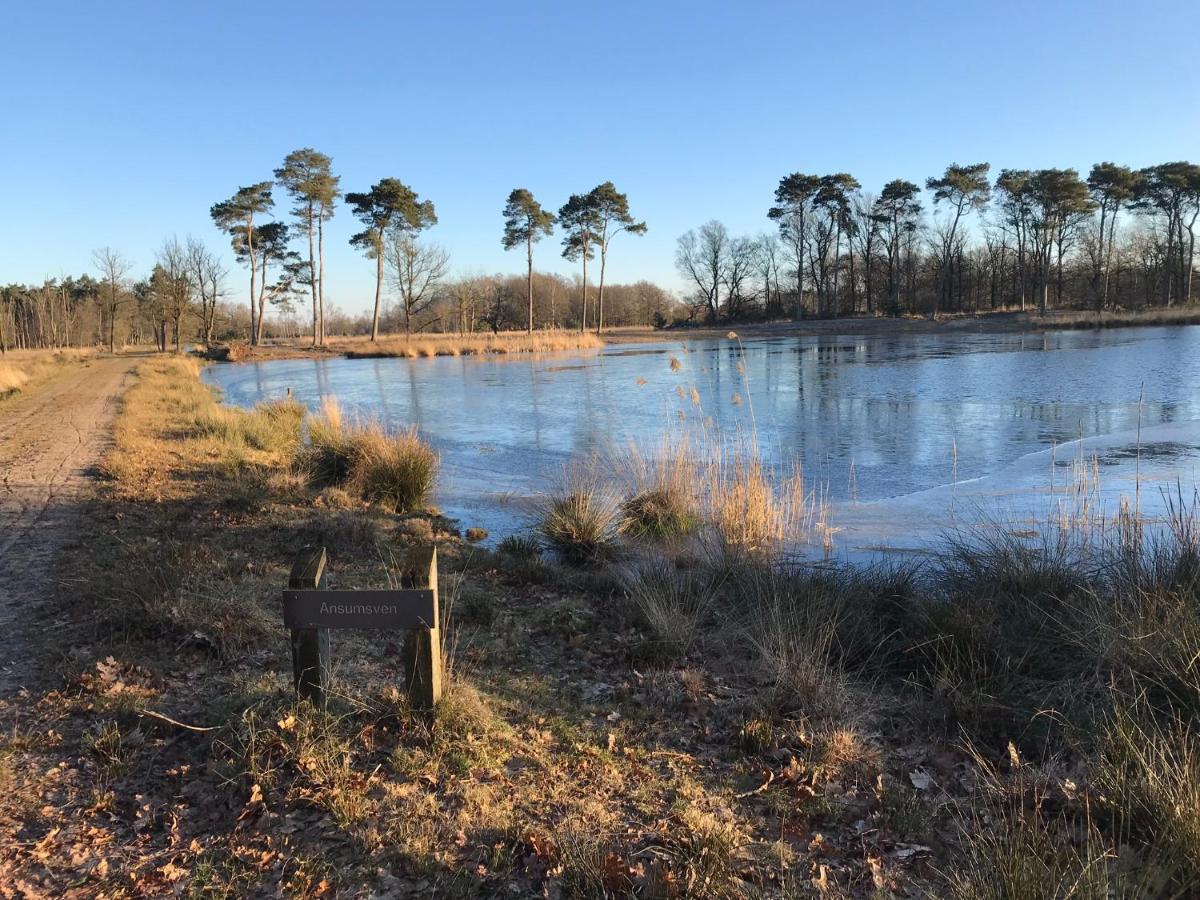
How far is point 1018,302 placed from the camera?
67875 millimetres

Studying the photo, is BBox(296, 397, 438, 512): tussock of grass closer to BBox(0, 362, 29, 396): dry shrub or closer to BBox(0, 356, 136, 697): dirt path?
BBox(0, 356, 136, 697): dirt path

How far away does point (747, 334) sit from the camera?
55.7m

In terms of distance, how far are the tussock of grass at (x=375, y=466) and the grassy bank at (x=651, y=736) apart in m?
3.04

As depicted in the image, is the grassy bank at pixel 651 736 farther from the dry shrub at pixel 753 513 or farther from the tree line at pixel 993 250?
the tree line at pixel 993 250

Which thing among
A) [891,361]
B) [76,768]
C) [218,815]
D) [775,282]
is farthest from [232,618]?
[775,282]

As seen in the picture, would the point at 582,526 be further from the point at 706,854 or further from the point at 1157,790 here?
the point at 1157,790

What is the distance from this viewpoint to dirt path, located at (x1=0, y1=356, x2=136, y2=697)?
4.73 m

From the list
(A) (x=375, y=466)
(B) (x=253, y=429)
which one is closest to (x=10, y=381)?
(B) (x=253, y=429)

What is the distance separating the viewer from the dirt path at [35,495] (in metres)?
4.73

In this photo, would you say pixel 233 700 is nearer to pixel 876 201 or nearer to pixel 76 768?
pixel 76 768

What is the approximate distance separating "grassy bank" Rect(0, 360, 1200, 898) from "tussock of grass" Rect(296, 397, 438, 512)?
3.04m

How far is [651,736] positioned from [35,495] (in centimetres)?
799

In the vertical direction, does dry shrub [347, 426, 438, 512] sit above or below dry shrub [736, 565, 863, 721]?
above

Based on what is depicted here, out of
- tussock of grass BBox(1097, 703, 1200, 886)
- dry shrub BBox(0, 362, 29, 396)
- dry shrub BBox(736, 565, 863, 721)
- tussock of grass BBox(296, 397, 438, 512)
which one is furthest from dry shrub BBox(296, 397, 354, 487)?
dry shrub BBox(0, 362, 29, 396)
